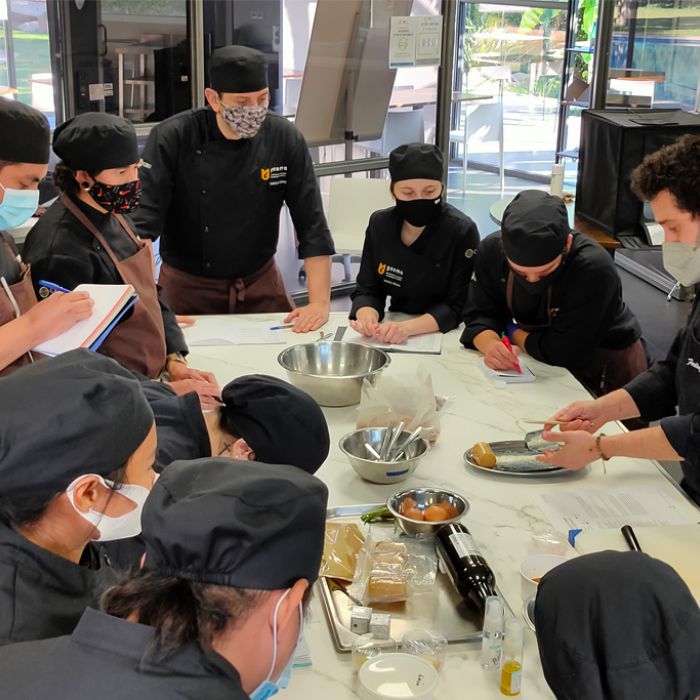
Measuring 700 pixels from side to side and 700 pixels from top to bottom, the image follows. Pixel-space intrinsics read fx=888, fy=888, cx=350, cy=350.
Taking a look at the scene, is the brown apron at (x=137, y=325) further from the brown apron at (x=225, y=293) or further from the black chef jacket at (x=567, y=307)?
the black chef jacket at (x=567, y=307)

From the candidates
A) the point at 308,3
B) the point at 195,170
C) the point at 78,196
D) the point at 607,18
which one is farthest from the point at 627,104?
the point at 78,196

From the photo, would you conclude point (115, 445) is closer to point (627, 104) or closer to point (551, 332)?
point (551, 332)

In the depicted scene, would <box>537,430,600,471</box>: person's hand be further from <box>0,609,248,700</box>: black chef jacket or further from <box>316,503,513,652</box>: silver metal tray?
<box>0,609,248,700</box>: black chef jacket

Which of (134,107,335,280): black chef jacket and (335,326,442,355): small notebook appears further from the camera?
(134,107,335,280): black chef jacket

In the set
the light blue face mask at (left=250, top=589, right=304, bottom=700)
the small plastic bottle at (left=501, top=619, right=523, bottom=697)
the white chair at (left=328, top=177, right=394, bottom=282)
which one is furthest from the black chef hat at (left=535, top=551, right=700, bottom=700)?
the white chair at (left=328, top=177, right=394, bottom=282)

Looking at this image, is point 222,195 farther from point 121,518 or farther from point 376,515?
point 121,518

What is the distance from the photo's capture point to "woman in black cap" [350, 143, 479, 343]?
302 cm

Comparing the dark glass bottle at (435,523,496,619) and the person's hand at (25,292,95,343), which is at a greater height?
the person's hand at (25,292,95,343)

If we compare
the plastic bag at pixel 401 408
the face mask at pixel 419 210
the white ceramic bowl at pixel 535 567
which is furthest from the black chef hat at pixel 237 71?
the white ceramic bowl at pixel 535 567

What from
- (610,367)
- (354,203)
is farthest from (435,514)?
(354,203)

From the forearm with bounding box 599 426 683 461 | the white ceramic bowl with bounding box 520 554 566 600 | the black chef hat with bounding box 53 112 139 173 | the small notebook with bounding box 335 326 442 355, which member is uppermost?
the black chef hat with bounding box 53 112 139 173

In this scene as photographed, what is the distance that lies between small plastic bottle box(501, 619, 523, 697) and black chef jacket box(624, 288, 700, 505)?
0.82m

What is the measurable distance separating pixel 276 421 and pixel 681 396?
1048mm

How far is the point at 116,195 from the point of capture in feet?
7.91
